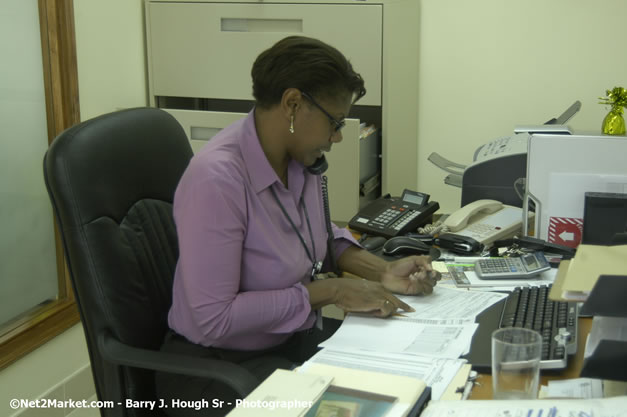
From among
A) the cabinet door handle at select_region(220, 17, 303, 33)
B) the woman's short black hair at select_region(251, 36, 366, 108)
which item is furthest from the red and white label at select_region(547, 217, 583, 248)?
the cabinet door handle at select_region(220, 17, 303, 33)

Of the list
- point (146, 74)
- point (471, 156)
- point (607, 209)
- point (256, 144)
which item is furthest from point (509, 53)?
point (256, 144)

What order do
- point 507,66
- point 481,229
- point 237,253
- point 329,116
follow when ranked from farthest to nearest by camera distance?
point 507,66, point 481,229, point 329,116, point 237,253

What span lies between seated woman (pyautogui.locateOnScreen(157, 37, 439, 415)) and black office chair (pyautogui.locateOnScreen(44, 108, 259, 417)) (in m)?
0.07

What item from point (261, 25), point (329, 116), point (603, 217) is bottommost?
point (603, 217)

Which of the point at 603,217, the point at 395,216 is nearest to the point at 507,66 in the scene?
the point at 395,216

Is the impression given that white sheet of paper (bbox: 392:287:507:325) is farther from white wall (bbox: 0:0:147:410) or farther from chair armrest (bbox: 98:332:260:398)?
white wall (bbox: 0:0:147:410)

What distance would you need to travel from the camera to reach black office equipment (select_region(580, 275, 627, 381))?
2.80 ft

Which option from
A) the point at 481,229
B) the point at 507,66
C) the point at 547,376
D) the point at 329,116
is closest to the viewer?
the point at 547,376

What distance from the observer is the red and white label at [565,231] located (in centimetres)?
172

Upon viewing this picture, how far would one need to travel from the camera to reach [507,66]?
8.84 ft

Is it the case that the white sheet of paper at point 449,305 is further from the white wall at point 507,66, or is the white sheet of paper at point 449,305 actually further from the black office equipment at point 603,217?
the white wall at point 507,66

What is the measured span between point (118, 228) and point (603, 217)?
3.68ft

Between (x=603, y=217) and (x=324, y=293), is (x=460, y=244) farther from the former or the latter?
(x=324, y=293)

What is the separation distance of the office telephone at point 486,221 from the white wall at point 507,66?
875 mm
